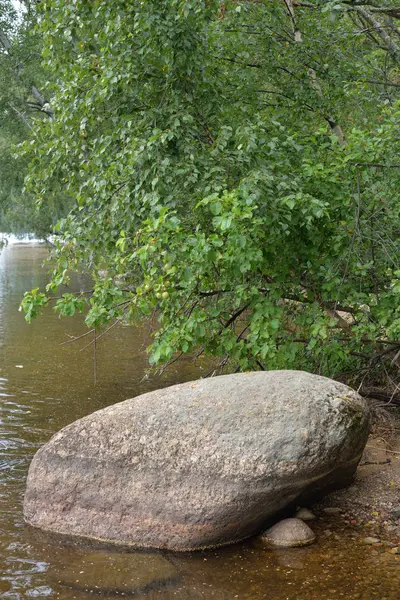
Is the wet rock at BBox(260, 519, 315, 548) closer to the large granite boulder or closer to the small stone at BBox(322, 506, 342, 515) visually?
the large granite boulder

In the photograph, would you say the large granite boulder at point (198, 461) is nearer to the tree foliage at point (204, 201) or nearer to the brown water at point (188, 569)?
the brown water at point (188, 569)

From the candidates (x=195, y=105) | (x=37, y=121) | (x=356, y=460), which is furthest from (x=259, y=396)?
(x=37, y=121)

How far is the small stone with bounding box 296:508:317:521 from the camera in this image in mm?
6215

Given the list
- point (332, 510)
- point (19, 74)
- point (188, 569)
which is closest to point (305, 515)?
point (332, 510)

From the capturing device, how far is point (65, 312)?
689 centimetres

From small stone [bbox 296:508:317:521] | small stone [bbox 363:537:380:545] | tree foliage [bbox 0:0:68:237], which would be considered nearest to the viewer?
small stone [bbox 363:537:380:545]

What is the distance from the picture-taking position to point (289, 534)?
5781 mm

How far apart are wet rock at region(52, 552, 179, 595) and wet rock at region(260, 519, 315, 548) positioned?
937 mm

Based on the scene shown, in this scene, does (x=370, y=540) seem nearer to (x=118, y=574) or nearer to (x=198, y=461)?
(x=198, y=461)

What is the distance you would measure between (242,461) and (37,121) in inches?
208

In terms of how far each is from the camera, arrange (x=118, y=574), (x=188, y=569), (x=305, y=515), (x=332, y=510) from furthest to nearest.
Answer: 1. (x=332, y=510)
2. (x=305, y=515)
3. (x=188, y=569)
4. (x=118, y=574)

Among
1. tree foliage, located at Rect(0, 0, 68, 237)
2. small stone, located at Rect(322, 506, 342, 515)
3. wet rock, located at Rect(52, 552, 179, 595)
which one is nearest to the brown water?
wet rock, located at Rect(52, 552, 179, 595)

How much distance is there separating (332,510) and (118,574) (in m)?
2.18

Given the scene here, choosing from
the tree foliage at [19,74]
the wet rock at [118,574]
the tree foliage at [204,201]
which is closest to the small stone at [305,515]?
the wet rock at [118,574]
